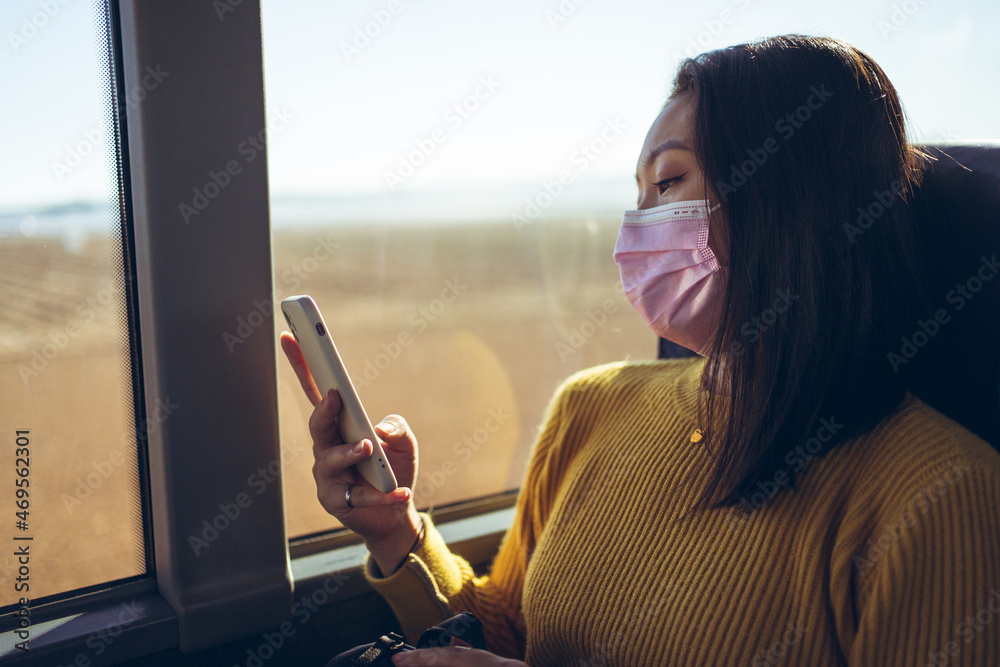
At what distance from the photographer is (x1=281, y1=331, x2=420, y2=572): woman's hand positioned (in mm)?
894

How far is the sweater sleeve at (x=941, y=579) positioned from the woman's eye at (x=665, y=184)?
511 mm

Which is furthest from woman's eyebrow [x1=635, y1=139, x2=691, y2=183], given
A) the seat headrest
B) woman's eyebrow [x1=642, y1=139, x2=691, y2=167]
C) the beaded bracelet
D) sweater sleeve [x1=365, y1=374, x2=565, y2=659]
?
the beaded bracelet

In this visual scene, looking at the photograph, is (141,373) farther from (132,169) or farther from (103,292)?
(132,169)

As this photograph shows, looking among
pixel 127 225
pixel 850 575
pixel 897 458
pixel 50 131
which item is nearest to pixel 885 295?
pixel 897 458

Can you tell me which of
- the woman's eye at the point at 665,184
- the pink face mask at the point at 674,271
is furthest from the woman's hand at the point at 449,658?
the woman's eye at the point at 665,184

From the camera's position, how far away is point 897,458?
751 millimetres

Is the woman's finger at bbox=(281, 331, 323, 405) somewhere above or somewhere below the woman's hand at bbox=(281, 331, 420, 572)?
above

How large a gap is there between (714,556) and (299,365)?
0.67 m

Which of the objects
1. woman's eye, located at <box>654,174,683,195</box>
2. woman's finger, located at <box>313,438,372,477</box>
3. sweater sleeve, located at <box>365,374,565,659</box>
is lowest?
sweater sleeve, located at <box>365,374,565,659</box>

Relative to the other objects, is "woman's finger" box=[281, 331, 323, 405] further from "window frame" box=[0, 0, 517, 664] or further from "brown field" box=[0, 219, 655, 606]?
"brown field" box=[0, 219, 655, 606]

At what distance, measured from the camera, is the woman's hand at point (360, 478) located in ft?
2.93

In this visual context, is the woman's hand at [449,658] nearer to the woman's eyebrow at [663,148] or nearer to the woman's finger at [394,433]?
the woman's finger at [394,433]

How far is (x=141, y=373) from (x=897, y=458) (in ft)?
3.61

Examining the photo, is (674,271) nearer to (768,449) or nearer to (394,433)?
(768,449)
